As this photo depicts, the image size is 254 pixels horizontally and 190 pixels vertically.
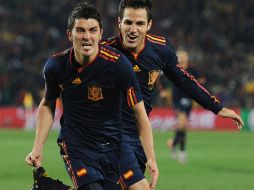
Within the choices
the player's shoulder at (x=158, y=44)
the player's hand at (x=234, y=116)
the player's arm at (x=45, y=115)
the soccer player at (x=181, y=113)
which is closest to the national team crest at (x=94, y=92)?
the player's arm at (x=45, y=115)

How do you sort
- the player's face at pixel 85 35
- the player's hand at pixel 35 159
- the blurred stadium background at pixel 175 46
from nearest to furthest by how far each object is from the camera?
the player's face at pixel 85 35
the player's hand at pixel 35 159
the blurred stadium background at pixel 175 46

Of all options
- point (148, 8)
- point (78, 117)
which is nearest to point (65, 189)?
point (78, 117)

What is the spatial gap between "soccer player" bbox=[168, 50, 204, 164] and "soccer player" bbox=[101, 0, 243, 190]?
28.3 ft

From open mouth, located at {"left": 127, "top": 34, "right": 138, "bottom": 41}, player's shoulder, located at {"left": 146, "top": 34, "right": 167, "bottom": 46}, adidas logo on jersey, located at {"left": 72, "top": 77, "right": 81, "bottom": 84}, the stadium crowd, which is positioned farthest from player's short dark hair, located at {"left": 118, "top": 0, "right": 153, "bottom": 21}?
the stadium crowd

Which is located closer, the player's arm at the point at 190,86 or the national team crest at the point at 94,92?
the national team crest at the point at 94,92

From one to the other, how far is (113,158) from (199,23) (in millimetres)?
26197

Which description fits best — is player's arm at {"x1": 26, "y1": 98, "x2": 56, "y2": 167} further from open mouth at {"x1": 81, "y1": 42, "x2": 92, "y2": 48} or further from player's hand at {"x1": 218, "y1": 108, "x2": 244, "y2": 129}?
player's hand at {"x1": 218, "y1": 108, "x2": 244, "y2": 129}

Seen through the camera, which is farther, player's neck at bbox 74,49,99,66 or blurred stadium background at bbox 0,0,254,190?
blurred stadium background at bbox 0,0,254,190

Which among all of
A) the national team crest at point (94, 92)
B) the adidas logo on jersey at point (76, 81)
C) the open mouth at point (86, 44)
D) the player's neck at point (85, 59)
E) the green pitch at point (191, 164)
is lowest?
the green pitch at point (191, 164)

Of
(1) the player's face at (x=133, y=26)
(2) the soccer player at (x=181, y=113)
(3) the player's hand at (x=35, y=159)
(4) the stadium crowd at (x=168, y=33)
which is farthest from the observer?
(4) the stadium crowd at (x=168, y=33)

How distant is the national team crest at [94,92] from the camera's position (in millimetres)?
5922

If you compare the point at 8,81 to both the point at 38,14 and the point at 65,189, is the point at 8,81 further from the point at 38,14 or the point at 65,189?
the point at 65,189

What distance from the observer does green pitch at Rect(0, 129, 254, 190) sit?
1144cm

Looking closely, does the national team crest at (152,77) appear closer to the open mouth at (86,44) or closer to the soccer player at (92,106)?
the soccer player at (92,106)
